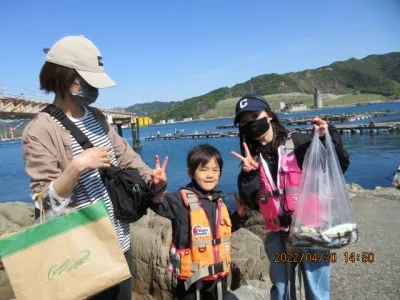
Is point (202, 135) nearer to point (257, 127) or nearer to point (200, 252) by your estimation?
point (257, 127)

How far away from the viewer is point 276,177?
2.58 m

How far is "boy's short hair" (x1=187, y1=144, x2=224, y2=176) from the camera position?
2736mm

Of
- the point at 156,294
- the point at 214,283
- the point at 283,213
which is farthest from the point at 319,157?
the point at 156,294

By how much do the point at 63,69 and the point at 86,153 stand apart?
515mm

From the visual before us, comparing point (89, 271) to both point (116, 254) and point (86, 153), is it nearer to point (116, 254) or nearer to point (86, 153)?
point (116, 254)

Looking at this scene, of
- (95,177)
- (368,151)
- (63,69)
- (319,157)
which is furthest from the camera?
(368,151)

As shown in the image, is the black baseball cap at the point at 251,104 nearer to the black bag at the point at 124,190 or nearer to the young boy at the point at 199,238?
the young boy at the point at 199,238

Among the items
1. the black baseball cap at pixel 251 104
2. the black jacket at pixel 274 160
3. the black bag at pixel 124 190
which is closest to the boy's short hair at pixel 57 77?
the black bag at pixel 124 190

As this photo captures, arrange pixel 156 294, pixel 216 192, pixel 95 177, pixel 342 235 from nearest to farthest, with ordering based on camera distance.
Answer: pixel 95 177 < pixel 342 235 < pixel 216 192 < pixel 156 294

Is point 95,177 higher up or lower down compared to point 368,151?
higher up

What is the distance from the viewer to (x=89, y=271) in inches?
61.5

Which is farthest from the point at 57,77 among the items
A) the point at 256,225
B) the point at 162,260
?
the point at 256,225

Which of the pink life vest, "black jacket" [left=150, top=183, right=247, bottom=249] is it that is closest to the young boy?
"black jacket" [left=150, top=183, right=247, bottom=249]

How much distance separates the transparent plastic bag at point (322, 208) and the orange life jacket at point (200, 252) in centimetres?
55
